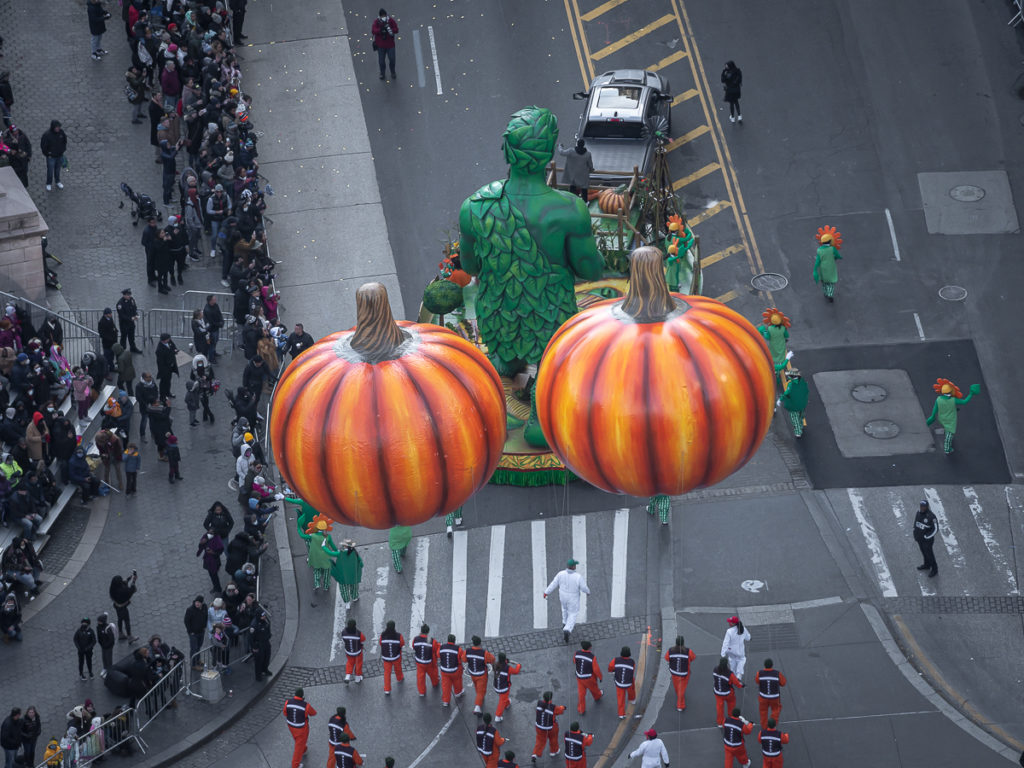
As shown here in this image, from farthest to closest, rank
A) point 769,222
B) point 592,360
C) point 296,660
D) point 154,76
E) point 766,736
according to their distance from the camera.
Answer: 1. point 154,76
2. point 769,222
3. point 296,660
4. point 766,736
5. point 592,360

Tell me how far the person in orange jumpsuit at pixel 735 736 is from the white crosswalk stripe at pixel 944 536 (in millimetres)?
5586

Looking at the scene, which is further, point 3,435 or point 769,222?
point 769,222

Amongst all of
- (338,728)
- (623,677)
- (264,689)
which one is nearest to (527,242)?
(623,677)

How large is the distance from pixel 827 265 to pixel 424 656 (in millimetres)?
13974

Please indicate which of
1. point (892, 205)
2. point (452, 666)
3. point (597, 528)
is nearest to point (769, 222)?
point (892, 205)

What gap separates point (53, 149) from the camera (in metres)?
45.6

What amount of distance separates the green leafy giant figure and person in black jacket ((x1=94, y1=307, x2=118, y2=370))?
28.9ft

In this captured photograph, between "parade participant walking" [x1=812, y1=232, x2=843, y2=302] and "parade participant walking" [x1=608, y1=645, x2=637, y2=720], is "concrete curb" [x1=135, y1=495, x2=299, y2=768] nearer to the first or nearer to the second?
"parade participant walking" [x1=608, y1=645, x2=637, y2=720]

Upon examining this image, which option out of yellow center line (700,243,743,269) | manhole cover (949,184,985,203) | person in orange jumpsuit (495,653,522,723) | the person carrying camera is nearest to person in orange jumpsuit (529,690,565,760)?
person in orange jumpsuit (495,653,522,723)

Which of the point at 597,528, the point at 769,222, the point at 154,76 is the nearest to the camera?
the point at 597,528

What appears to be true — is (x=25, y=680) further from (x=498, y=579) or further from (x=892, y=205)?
(x=892, y=205)

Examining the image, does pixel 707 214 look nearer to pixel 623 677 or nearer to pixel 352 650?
pixel 623 677

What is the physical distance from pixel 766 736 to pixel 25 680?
13404mm

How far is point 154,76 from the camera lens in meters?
50.0
